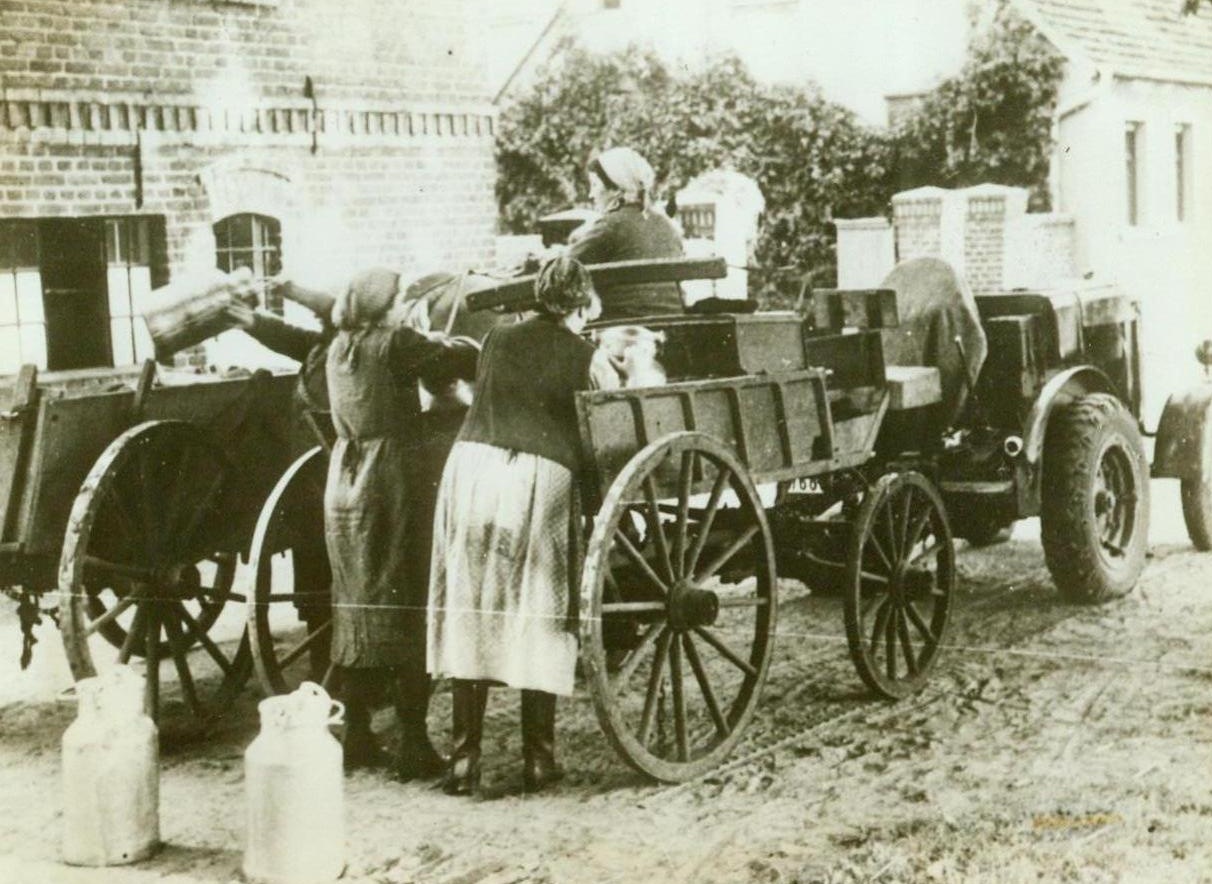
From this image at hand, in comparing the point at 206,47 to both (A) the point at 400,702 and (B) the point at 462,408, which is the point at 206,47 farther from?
(A) the point at 400,702

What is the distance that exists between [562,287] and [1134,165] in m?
2.28

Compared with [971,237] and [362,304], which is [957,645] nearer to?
[971,237]

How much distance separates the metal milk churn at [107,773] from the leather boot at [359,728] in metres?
0.97

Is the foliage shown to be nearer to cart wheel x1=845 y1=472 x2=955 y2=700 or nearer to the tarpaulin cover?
the tarpaulin cover

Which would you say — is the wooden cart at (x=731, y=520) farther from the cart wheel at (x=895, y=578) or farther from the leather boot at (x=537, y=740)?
the leather boot at (x=537, y=740)

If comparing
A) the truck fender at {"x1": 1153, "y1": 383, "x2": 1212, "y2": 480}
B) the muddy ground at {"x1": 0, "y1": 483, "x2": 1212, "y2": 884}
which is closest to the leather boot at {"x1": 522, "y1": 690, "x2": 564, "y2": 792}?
the muddy ground at {"x1": 0, "y1": 483, "x2": 1212, "y2": 884}

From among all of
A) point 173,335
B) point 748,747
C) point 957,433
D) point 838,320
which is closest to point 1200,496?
point 957,433

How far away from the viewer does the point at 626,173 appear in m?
5.77

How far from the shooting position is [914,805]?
4.67 m

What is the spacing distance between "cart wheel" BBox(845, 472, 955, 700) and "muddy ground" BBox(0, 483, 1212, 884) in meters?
0.15

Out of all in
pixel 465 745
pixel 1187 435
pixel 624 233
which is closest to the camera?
pixel 465 745

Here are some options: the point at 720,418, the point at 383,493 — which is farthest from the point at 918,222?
the point at 383,493

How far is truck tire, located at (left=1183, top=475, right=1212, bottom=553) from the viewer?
7.65 metres

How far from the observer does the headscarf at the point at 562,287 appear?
4.81 m
